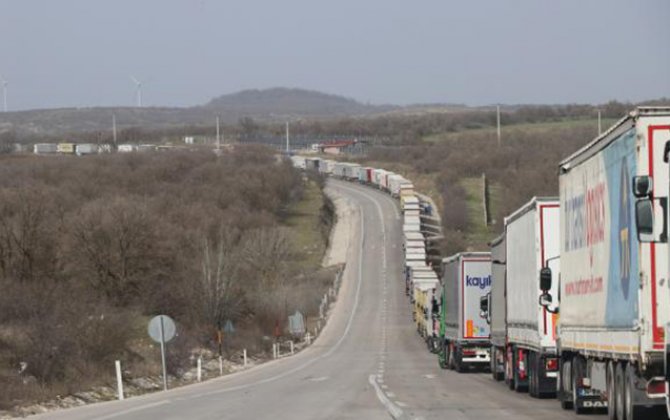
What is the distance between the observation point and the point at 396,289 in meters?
108

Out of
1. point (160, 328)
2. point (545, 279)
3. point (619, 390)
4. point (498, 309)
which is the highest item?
point (545, 279)

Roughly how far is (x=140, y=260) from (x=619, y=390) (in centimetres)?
6828

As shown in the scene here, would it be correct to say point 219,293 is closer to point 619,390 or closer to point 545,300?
point 545,300

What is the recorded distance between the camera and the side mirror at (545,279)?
1035 inches

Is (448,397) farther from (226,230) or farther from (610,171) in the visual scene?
(226,230)

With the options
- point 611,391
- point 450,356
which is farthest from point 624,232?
point 450,356

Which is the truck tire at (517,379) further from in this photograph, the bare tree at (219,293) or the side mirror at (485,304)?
the bare tree at (219,293)

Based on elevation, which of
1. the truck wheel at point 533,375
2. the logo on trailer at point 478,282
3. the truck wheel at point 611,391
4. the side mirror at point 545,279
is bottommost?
the truck wheel at point 533,375

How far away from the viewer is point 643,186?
614 inches

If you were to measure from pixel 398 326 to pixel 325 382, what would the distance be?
4911cm

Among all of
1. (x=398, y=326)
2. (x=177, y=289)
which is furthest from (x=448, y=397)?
(x=398, y=326)

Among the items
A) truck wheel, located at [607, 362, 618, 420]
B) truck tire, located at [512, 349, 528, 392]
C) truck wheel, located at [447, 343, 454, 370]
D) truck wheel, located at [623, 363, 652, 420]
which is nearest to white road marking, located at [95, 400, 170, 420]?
truck tire, located at [512, 349, 528, 392]

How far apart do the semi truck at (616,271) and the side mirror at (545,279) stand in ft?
6.66

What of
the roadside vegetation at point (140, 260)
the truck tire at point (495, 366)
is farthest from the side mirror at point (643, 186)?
the roadside vegetation at point (140, 260)
